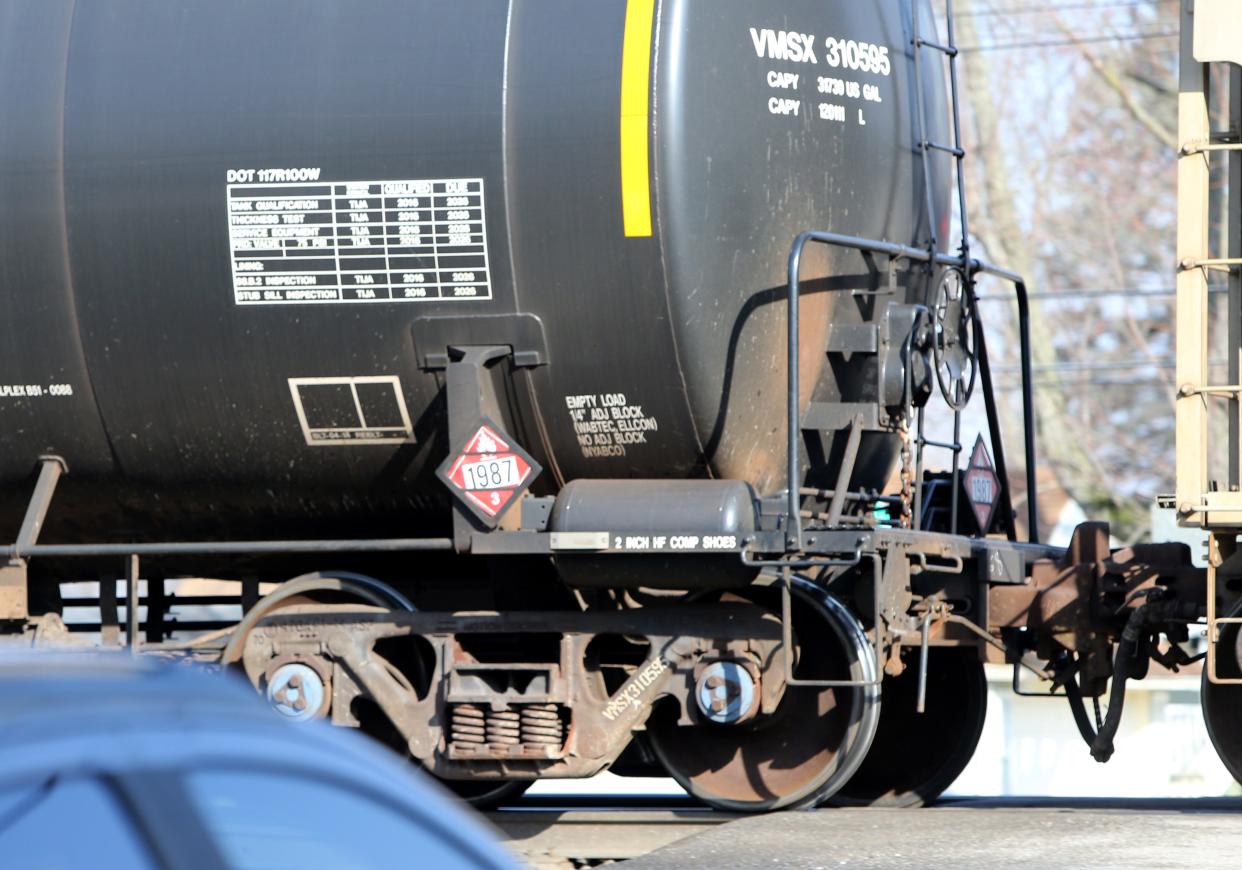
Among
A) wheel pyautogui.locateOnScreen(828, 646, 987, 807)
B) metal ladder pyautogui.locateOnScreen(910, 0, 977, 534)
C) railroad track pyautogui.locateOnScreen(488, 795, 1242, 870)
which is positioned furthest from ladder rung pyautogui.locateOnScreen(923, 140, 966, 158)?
railroad track pyautogui.locateOnScreen(488, 795, 1242, 870)

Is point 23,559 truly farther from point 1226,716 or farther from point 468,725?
point 1226,716

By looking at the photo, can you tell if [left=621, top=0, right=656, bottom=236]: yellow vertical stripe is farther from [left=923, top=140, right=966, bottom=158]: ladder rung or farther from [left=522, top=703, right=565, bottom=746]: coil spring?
[left=522, top=703, right=565, bottom=746]: coil spring

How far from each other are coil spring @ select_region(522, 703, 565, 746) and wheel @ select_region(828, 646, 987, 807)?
1871mm

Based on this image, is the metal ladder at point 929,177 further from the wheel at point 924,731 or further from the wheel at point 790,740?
the wheel at point 924,731

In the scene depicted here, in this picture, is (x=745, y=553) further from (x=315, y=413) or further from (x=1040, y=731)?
(x=1040, y=731)

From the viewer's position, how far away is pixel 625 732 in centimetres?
Result: 661

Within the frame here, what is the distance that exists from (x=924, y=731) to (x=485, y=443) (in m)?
2.76

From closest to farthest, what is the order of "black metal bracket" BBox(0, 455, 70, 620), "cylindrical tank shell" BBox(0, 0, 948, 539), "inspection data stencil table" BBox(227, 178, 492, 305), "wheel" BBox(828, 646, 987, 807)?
1. "cylindrical tank shell" BBox(0, 0, 948, 539)
2. "inspection data stencil table" BBox(227, 178, 492, 305)
3. "black metal bracket" BBox(0, 455, 70, 620)
4. "wheel" BBox(828, 646, 987, 807)

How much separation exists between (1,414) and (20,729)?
228 inches

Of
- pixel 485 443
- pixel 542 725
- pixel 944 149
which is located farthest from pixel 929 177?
pixel 542 725

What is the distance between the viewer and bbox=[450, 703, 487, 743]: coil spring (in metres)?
6.62

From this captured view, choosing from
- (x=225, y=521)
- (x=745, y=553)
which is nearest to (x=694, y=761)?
(x=745, y=553)

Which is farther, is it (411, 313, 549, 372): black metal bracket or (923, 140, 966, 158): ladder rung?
(923, 140, 966, 158): ladder rung

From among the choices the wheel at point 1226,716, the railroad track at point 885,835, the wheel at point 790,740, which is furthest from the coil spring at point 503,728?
the wheel at point 1226,716
